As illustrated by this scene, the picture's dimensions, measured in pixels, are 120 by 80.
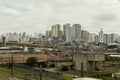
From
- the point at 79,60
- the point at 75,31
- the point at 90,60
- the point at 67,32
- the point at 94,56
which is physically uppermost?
the point at 75,31

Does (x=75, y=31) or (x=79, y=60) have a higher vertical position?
(x=75, y=31)

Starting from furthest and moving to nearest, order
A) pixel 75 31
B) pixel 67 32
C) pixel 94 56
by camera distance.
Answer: pixel 67 32
pixel 75 31
pixel 94 56

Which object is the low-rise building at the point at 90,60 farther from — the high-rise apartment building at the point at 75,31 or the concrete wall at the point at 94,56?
the high-rise apartment building at the point at 75,31

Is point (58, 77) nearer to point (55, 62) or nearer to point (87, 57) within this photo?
point (87, 57)

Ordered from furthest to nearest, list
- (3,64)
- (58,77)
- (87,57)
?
(3,64) → (87,57) → (58,77)

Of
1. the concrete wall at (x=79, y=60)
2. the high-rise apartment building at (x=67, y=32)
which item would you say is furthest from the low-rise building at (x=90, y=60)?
the high-rise apartment building at (x=67, y=32)

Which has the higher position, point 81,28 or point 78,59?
point 81,28

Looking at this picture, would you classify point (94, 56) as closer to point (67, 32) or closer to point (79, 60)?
point (79, 60)

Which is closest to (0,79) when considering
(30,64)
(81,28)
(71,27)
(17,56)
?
(30,64)

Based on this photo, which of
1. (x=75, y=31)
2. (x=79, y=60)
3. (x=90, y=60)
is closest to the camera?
(x=90, y=60)

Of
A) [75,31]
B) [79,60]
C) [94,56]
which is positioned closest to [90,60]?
[94,56]

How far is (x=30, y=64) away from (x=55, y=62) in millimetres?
5320

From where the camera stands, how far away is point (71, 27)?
619 ft

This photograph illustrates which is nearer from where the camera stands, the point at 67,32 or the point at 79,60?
the point at 79,60
